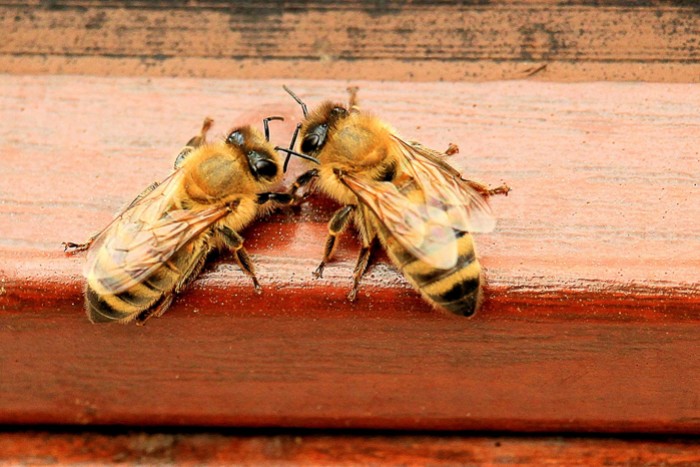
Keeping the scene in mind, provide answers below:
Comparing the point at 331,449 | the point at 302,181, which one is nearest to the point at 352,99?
the point at 302,181

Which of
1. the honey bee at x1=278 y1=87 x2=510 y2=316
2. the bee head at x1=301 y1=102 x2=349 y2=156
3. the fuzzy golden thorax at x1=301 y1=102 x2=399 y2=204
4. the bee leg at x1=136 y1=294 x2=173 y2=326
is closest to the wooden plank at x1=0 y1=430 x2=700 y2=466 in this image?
the bee leg at x1=136 y1=294 x2=173 y2=326

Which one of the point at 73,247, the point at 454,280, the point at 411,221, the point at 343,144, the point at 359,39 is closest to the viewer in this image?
the point at 454,280

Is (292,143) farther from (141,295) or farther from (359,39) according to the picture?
(141,295)

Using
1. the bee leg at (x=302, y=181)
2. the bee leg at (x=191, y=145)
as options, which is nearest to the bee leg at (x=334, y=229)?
the bee leg at (x=302, y=181)

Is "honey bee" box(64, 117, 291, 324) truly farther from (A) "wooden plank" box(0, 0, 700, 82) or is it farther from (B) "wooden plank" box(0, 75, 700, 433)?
(A) "wooden plank" box(0, 0, 700, 82)

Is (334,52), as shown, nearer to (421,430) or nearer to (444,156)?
(444,156)

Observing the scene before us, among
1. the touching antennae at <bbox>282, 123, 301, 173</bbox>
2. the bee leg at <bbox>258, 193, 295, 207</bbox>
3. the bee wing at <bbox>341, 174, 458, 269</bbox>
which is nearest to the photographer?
the bee wing at <bbox>341, 174, 458, 269</bbox>

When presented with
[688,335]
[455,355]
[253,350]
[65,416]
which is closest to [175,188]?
[253,350]
